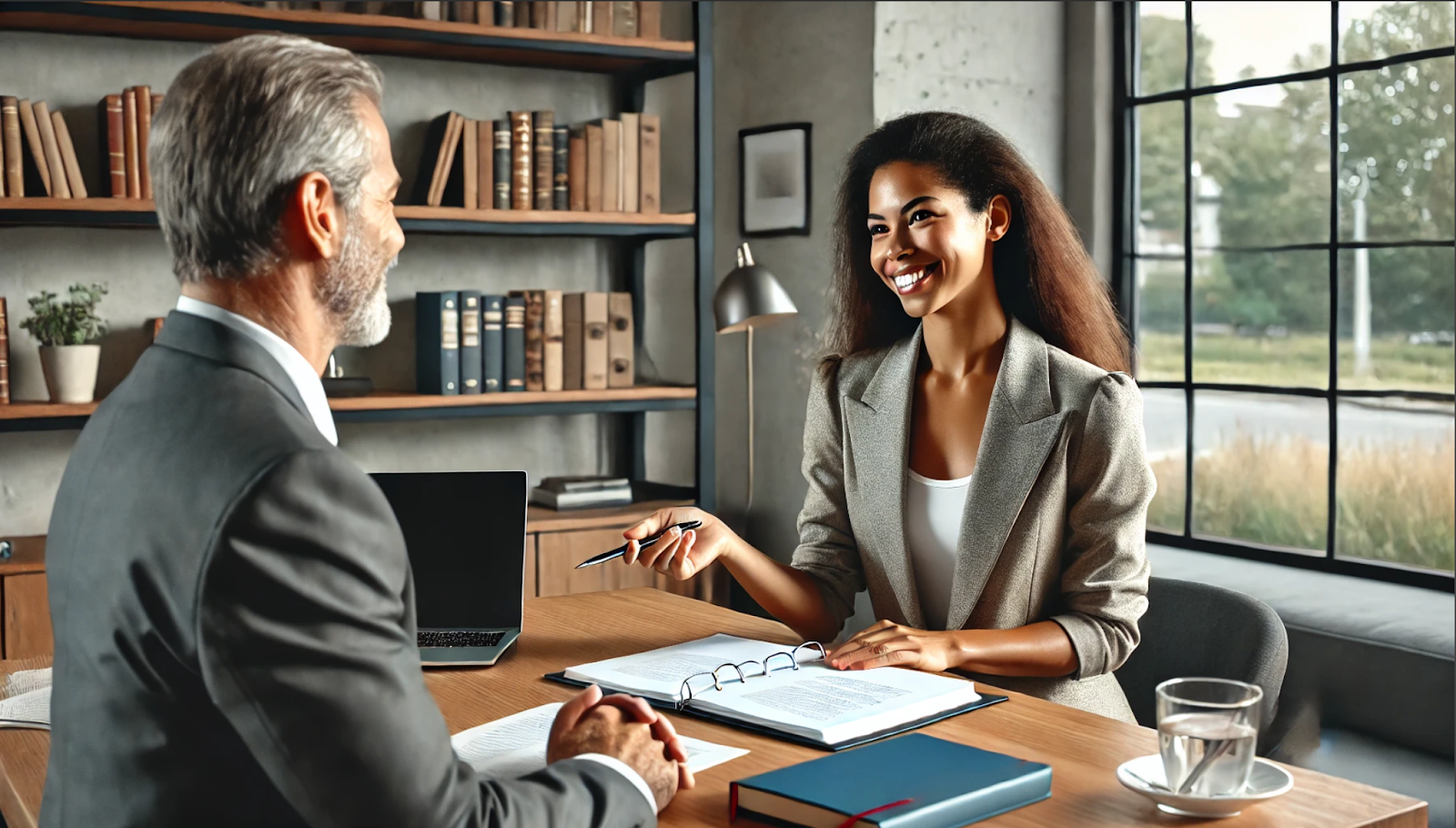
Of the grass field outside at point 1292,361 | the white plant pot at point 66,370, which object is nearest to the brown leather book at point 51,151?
the white plant pot at point 66,370

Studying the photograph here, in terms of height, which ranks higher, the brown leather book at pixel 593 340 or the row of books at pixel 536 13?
the row of books at pixel 536 13

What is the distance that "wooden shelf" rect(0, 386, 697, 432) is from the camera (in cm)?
300

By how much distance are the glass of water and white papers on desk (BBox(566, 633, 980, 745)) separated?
0.32 metres

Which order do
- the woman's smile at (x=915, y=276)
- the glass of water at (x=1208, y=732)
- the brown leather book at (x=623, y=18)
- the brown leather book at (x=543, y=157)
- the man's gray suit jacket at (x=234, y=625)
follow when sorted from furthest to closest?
the brown leather book at (x=623, y=18) < the brown leather book at (x=543, y=157) < the woman's smile at (x=915, y=276) < the glass of water at (x=1208, y=732) < the man's gray suit jacket at (x=234, y=625)

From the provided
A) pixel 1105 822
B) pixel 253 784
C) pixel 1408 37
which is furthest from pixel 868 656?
pixel 1408 37

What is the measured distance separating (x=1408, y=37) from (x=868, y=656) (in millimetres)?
2504

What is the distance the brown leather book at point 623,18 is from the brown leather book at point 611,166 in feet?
0.84

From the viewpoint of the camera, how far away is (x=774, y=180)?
408cm

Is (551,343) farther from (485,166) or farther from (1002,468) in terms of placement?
(1002,468)

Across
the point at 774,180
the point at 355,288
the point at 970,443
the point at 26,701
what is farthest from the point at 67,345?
the point at 355,288

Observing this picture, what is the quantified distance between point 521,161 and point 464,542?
1.94 m

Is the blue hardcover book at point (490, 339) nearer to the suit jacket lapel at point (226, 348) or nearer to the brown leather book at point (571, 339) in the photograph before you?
the brown leather book at point (571, 339)

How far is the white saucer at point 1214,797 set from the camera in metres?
1.07

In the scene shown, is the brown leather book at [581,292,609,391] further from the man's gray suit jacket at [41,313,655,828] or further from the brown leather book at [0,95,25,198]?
the man's gray suit jacket at [41,313,655,828]
